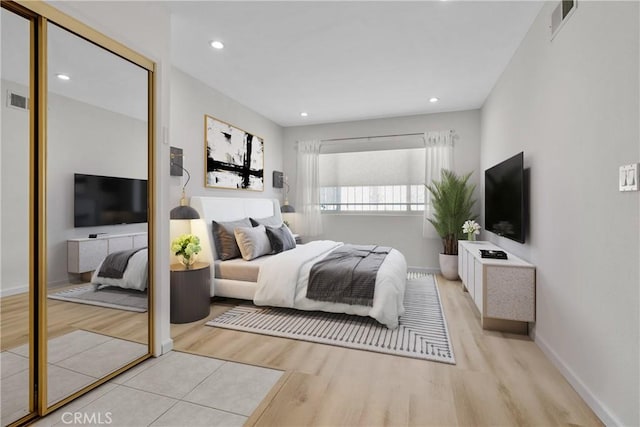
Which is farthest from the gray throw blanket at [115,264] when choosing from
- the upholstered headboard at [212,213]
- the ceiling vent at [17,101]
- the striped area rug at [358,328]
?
the upholstered headboard at [212,213]

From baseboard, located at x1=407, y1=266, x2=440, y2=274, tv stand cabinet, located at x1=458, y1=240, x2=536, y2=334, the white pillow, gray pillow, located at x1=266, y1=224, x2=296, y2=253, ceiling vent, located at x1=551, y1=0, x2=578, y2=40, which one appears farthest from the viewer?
baseboard, located at x1=407, y1=266, x2=440, y2=274

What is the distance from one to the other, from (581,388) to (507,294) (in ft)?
2.82

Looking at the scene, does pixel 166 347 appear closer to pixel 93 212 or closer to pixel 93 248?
pixel 93 248

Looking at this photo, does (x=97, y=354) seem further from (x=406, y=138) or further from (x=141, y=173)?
(x=406, y=138)

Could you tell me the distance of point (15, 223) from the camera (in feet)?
4.88

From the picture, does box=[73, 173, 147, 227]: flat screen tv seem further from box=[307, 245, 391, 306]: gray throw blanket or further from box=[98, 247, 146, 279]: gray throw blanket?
box=[307, 245, 391, 306]: gray throw blanket

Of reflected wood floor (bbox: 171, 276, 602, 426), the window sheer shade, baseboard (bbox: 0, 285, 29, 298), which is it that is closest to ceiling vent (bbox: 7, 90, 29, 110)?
baseboard (bbox: 0, 285, 29, 298)

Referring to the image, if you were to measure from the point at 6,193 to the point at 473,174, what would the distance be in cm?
524

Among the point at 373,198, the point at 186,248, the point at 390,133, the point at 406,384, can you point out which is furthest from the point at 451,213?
the point at 186,248

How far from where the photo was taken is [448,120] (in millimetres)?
4883

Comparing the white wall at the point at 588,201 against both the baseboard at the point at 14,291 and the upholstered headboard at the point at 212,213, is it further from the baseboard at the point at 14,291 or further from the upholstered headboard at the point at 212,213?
the upholstered headboard at the point at 212,213

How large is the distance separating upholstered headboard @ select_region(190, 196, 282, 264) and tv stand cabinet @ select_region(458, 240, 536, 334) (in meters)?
2.79

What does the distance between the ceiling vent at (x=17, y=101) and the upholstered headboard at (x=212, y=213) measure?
196 cm

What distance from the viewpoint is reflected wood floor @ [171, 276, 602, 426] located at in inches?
62.0
